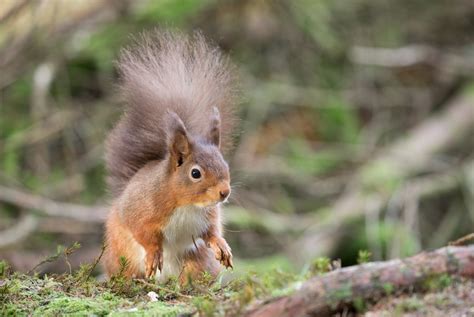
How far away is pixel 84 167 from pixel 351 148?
77.4 inches

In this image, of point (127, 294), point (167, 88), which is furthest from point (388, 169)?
point (127, 294)

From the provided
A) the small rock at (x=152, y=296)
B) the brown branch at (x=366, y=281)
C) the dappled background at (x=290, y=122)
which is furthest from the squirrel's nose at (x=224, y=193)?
the dappled background at (x=290, y=122)

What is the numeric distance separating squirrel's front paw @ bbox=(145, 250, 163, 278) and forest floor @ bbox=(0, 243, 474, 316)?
32 centimetres

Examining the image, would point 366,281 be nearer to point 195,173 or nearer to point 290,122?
point 195,173

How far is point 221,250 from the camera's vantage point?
2531 millimetres

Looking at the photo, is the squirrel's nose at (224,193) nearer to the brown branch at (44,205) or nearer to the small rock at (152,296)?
the small rock at (152,296)

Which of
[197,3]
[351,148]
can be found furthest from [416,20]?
[197,3]

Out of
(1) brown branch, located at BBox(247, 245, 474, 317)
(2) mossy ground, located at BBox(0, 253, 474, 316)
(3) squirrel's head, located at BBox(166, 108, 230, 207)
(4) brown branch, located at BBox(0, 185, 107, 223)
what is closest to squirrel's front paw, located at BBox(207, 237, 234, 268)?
(3) squirrel's head, located at BBox(166, 108, 230, 207)

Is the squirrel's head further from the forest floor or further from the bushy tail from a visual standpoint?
the forest floor

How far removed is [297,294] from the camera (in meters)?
1.56

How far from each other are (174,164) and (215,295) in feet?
2.71

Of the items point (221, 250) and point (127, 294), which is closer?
point (127, 294)

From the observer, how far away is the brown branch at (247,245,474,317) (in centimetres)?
155

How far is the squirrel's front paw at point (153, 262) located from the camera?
2.46 m
